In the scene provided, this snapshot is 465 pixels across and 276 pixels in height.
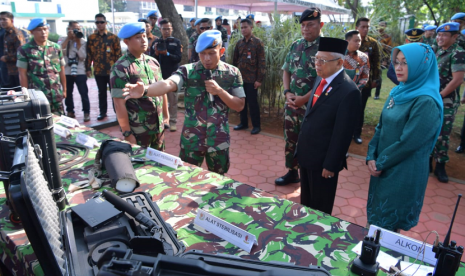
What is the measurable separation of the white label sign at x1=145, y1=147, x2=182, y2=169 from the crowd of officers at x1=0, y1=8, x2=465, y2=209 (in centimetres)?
43

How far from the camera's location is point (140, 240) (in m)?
1.03

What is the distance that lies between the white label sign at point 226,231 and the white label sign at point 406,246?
0.54 metres

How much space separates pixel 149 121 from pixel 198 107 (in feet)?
2.02

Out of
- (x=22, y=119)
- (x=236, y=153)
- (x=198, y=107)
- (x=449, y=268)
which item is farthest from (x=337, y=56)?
(x=236, y=153)

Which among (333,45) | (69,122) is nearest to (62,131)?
(69,122)

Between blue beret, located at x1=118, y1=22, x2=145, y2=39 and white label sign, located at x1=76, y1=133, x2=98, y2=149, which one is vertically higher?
blue beret, located at x1=118, y1=22, x2=145, y2=39

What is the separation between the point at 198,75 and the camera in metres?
2.51

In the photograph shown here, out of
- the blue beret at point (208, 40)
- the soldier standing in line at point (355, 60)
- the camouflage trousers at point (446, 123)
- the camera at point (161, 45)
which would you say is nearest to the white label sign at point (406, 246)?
the blue beret at point (208, 40)

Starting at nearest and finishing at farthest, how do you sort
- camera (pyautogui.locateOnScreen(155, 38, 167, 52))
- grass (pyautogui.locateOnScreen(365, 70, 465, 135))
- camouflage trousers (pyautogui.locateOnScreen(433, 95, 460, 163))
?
camouflage trousers (pyautogui.locateOnScreen(433, 95, 460, 163)) → camera (pyautogui.locateOnScreen(155, 38, 167, 52)) → grass (pyautogui.locateOnScreen(365, 70, 465, 135))

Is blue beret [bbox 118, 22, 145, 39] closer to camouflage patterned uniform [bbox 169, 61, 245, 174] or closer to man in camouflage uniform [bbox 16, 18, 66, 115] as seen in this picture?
camouflage patterned uniform [bbox 169, 61, 245, 174]

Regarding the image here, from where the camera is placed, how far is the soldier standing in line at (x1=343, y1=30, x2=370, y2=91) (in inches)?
156

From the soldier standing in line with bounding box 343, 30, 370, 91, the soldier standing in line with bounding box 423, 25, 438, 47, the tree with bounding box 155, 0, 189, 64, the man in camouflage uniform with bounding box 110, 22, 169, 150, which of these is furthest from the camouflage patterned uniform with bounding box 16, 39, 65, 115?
the soldier standing in line with bounding box 423, 25, 438, 47

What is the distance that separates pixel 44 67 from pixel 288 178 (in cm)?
367

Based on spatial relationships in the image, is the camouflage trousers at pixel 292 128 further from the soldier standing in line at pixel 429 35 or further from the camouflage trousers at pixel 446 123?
the soldier standing in line at pixel 429 35
